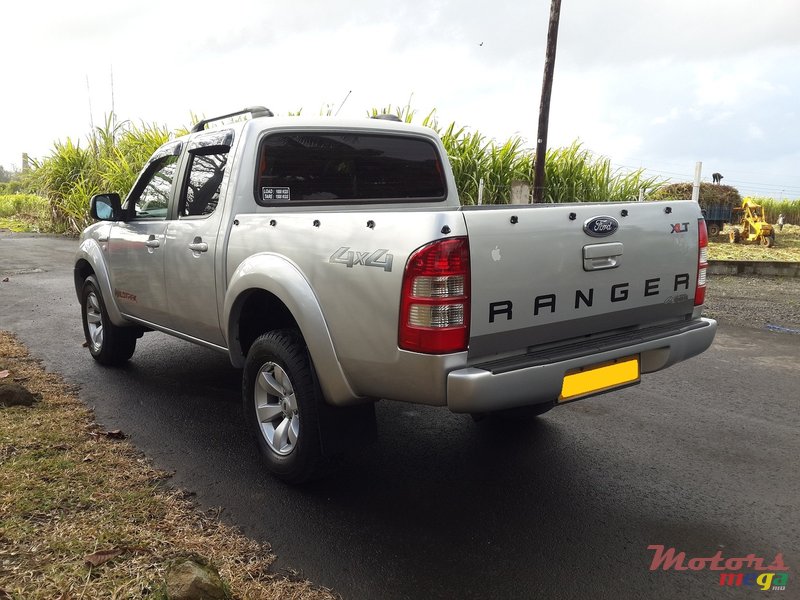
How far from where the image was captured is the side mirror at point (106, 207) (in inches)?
188

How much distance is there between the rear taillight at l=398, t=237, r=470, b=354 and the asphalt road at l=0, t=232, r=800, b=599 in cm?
90

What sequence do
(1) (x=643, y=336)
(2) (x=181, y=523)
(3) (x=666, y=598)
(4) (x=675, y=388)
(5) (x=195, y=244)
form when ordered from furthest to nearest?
1. (4) (x=675, y=388)
2. (5) (x=195, y=244)
3. (1) (x=643, y=336)
4. (2) (x=181, y=523)
5. (3) (x=666, y=598)

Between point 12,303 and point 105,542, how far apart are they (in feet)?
23.3

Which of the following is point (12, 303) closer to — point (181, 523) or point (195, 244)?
point (195, 244)

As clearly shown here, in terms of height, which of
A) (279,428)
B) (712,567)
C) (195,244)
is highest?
(195,244)

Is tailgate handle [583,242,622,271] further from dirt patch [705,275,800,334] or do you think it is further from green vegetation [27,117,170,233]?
green vegetation [27,117,170,233]

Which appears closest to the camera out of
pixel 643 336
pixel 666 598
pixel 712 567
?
pixel 666 598

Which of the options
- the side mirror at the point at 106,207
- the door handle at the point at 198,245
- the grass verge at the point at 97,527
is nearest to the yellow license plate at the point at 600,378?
the grass verge at the point at 97,527

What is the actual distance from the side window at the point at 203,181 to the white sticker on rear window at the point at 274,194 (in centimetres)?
30

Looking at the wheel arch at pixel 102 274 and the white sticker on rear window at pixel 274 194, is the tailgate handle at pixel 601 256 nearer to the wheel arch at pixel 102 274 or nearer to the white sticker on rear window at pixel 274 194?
the white sticker on rear window at pixel 274 194

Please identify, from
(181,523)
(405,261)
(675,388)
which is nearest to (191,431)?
(181,523)

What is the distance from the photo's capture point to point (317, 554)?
270 centimetres

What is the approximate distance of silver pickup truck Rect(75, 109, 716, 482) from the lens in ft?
8.46

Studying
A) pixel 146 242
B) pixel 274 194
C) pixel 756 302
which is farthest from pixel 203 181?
pixel 756 302
